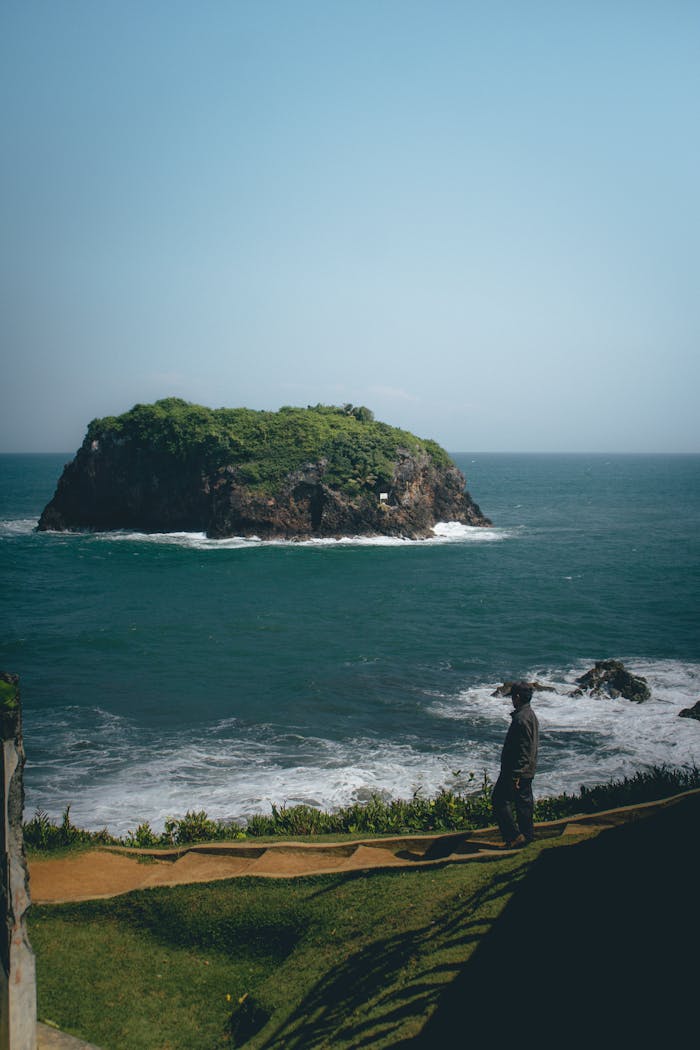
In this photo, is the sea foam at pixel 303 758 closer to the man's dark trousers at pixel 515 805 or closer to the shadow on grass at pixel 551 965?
the man's dark trousers at pixel 515 805

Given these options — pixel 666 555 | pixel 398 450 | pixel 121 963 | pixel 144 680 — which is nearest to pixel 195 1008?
pixel 121 963

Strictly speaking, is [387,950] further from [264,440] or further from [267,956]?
[264,440]

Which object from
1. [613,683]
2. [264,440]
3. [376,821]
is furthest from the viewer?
[264,440]

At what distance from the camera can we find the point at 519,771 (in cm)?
941

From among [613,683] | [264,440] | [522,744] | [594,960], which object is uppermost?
[264,440]

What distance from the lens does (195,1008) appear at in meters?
8.03

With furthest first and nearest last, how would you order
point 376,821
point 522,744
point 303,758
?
1. point 303,758
2. point 376,821
3. point 522,744

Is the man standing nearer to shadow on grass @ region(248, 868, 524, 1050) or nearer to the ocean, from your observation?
shadow on grass @ region(248, 868, 524, 1050)

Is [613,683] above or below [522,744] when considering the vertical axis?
below

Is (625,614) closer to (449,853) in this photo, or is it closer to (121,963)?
(449,853)

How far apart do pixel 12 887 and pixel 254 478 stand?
5487 cm

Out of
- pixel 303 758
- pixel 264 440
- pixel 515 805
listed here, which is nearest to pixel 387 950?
pixel 515 805

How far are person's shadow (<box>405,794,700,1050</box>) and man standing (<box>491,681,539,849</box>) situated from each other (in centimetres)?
166

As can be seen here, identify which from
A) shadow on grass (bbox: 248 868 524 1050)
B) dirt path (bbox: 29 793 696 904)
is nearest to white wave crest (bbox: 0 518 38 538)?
dirt path (bbox: 29 793 696 904)
